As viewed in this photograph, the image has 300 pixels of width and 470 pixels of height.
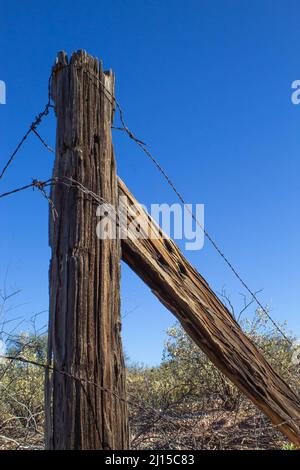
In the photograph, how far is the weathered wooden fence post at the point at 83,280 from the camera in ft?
9.36

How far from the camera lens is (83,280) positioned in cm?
299

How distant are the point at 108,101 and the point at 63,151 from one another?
449mm

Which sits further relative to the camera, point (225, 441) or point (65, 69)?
point (225, 441)

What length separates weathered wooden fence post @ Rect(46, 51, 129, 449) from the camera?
2.85 meters

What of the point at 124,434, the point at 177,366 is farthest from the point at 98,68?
the point at 177,366

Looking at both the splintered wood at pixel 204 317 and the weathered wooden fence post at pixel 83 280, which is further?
the splintered wood at pixel 204 317

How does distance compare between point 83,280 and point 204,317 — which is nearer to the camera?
point 83,280

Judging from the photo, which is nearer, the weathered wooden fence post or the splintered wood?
the weathered wooden fence post

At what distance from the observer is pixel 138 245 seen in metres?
3.46
